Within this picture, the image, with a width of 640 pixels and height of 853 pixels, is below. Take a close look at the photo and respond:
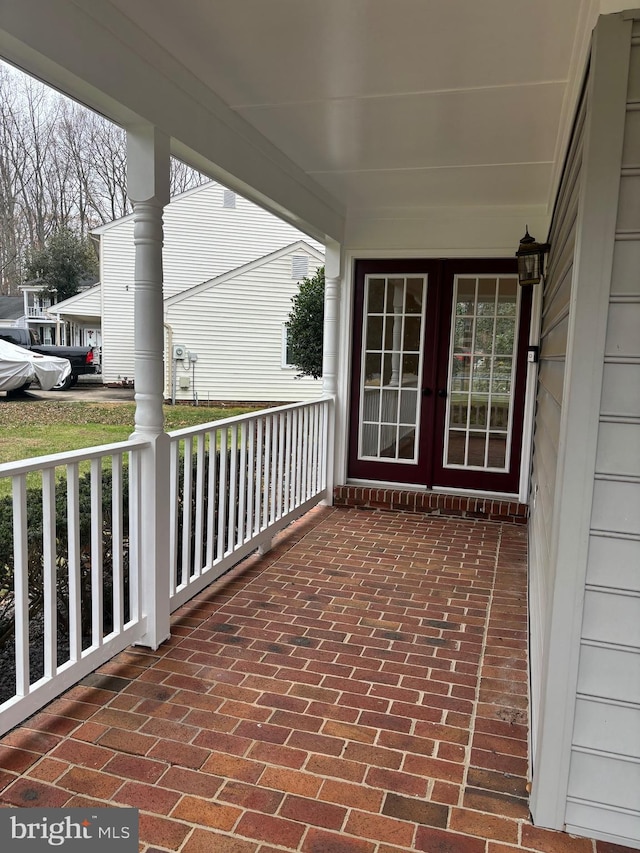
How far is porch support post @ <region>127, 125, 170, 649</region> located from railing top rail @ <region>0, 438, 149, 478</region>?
0.37 feet

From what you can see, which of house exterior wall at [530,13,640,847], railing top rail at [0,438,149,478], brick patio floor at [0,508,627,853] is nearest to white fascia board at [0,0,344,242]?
railing top rail at [0,438,149,478]

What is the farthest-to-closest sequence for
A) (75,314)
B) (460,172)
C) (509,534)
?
(75,314), (509,534), (460,172)

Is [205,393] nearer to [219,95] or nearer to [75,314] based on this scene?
[75,314]

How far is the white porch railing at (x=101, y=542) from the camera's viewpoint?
2.07m

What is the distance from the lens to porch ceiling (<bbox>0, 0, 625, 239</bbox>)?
2.14m

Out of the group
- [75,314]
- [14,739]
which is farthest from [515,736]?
[75,314]

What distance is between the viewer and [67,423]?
35.7 feet

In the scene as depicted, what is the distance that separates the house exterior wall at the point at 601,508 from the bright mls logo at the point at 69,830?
1176 mm

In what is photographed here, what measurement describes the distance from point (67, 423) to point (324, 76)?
30.9 feet

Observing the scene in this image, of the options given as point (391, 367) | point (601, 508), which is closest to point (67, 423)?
point (391, 367)

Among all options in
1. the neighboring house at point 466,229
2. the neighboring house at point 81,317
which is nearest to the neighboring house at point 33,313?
the neighboring house at point 81,317

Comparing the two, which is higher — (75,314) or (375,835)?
(75,314)

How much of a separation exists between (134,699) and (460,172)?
3747mm

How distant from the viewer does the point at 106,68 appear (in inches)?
86.7
